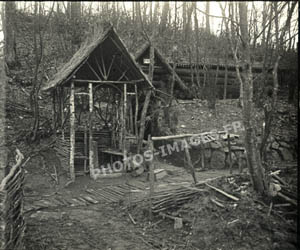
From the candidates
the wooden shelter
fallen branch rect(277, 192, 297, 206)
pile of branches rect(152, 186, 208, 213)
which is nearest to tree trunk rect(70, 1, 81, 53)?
the wooden shelter

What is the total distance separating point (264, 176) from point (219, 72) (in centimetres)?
1323

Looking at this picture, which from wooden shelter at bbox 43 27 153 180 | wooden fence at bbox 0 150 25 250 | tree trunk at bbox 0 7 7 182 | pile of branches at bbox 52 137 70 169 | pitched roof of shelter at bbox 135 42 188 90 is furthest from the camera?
pitched roof of shelter at bbox 135 42 188 90

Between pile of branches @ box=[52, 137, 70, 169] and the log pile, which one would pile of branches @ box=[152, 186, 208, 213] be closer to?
the log pile

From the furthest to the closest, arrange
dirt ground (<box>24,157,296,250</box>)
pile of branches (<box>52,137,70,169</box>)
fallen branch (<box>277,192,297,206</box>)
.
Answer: pile of branches (<box>52,137,70,169</box>), fallen branch (<box>277,192,297,206</box>), dirt ground (<box>24,157,296,250</box>)

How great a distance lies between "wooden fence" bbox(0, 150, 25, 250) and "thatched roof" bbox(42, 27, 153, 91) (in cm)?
566

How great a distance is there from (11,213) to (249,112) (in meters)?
4.53

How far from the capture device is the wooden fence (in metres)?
4.09

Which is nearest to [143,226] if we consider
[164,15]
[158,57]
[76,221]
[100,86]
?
[76,221]

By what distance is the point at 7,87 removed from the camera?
650 inches

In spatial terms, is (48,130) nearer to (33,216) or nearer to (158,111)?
(158,111)

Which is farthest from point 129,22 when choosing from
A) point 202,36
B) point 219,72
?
point 219,72

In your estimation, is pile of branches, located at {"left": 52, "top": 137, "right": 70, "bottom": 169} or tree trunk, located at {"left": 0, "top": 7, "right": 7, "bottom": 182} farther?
tree trunk, located at {"left": 0, "top": 7, "right": 7, "bottom": 182}

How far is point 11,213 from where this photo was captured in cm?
452

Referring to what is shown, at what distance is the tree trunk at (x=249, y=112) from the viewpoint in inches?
257
